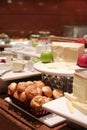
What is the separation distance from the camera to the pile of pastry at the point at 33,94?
988mm

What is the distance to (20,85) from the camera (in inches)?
45.0

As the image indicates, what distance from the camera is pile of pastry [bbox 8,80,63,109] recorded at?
988mm

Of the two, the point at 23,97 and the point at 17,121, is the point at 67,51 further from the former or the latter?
the point at 17,121

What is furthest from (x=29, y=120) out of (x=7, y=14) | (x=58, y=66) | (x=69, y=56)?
(x=7, y=14)

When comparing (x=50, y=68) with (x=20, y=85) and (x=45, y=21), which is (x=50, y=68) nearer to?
(x=20, y=85)

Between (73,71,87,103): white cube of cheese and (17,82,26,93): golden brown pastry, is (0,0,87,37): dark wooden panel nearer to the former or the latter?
(17,82,26,93): golden brown pastry

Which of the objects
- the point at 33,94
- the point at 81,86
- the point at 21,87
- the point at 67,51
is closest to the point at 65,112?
the point at 81,86

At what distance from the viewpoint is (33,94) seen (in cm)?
104

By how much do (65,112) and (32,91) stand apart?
272mm

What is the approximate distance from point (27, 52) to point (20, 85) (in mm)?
640

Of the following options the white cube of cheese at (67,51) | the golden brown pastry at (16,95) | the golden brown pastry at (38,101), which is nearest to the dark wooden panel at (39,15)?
the white cube of cheese at (67,51)

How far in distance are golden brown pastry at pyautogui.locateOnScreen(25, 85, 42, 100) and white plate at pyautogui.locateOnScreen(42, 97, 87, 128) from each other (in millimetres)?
160

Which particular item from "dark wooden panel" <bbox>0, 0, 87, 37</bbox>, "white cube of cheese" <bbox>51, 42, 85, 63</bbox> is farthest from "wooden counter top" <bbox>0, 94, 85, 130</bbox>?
"dark wooden panel" <bbox>0, 0, 87, 37</bbox>

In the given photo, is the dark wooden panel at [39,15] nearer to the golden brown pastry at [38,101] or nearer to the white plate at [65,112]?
the golden brown pastry at [38,101]
